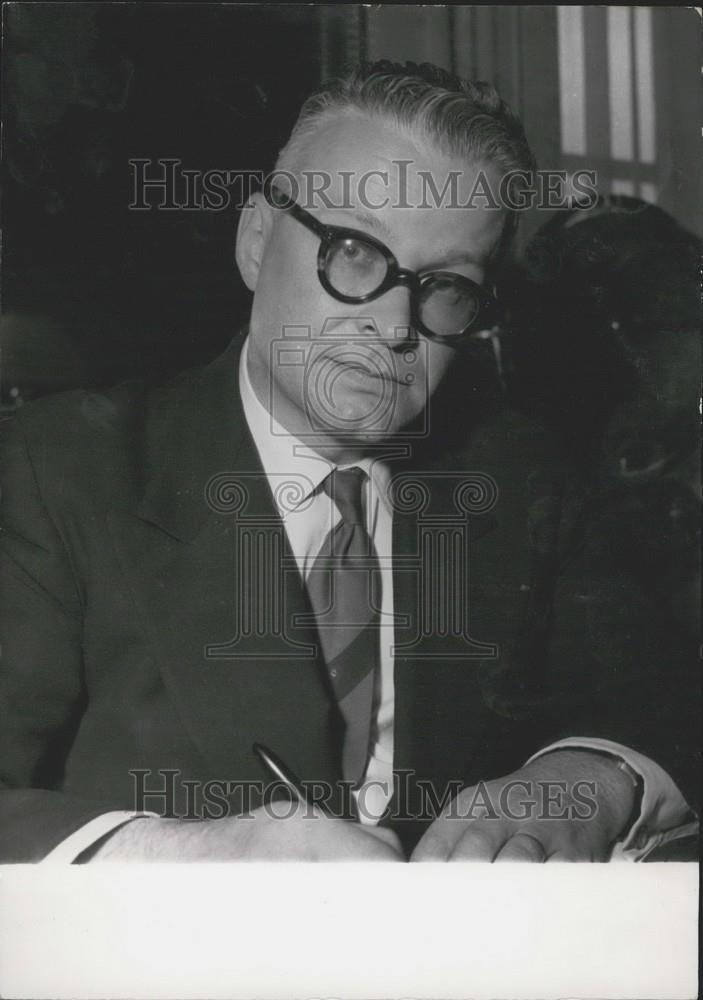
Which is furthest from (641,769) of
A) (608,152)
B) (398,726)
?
(608,152)

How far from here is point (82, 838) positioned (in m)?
1.39

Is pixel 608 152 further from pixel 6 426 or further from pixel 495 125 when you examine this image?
pixel 6 426

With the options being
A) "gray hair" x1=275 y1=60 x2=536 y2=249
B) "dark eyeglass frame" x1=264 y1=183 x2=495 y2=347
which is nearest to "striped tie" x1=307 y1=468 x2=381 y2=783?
"dark eyeglass frame" x1=264 y1=183 x2=495 y2=347

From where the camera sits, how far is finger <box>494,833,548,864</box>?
1.42 m

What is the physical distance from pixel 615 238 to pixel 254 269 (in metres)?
0.49

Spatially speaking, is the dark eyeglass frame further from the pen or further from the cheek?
the pen

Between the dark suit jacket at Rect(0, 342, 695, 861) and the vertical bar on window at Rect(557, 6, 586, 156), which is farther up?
the vertical bar on window at Rect(557, 6, 586, 156)

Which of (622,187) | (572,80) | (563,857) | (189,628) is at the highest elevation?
(572,80)

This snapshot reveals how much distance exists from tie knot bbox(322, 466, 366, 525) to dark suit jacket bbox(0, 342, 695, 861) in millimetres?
55

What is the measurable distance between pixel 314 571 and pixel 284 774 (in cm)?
27

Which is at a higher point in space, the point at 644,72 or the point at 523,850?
the point at 644,72

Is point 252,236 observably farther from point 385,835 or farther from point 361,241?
point 385,835

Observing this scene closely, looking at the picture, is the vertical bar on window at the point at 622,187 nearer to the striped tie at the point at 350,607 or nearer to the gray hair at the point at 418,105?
the gray hair at the point at 418,105

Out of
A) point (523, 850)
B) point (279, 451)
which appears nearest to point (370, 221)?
point (279, 451)
